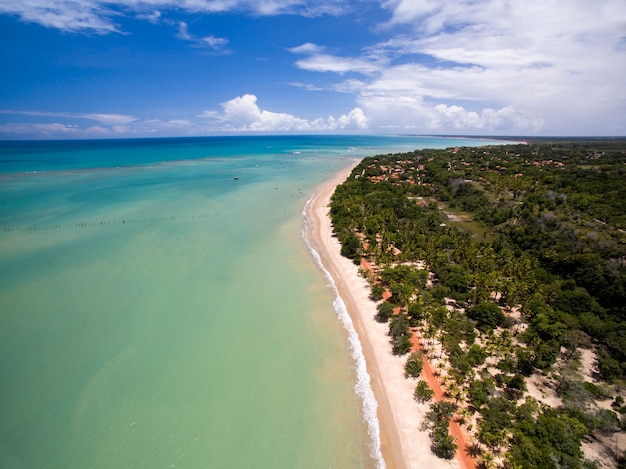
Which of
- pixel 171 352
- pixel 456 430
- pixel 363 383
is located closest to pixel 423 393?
pixel 456 430

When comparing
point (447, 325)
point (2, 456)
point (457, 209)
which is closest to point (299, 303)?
point (447, 325)

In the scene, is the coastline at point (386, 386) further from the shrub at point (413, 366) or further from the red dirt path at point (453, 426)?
the red dirt path at point (453, 426)

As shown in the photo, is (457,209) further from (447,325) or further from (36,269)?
(36,269)

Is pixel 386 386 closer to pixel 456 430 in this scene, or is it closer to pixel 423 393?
pixel 423 393

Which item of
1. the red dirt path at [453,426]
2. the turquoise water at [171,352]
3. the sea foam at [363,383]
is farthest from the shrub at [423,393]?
the turquoise water at [171,352]

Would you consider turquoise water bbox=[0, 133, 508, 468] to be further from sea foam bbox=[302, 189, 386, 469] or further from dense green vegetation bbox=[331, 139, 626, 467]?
dense green vegetation bbox=[331, 139, 626, 467]

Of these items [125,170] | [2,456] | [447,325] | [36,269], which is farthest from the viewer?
[125,170]
